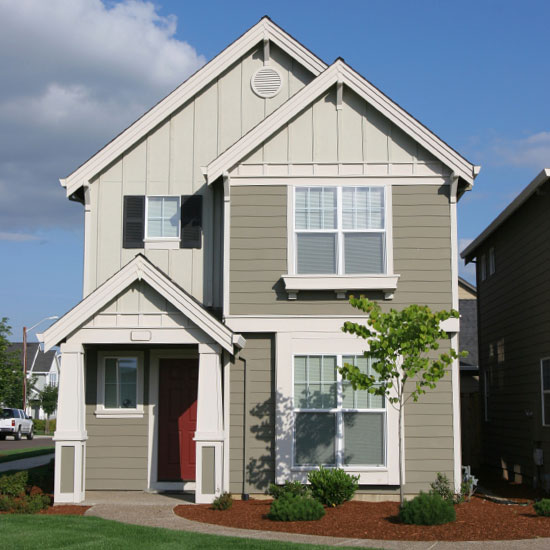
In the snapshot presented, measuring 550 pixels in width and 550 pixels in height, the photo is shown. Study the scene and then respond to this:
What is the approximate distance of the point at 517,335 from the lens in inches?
674

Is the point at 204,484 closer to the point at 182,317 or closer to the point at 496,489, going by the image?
the point at 182,317

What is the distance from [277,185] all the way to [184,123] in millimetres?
2749

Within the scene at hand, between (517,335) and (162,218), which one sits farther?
(517,335)

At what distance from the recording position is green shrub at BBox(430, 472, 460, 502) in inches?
504

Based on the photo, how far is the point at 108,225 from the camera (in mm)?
15141

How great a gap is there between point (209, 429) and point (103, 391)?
9.14ft

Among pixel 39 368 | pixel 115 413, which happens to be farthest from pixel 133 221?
pixel 39 368

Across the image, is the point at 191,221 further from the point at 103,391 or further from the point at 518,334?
the point at 518,334

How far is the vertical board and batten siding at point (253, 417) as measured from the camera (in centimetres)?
1343

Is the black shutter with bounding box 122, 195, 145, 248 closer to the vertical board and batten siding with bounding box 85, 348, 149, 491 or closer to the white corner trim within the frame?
the vertical board and batten siding with bounding box 85, 348, 149, 491

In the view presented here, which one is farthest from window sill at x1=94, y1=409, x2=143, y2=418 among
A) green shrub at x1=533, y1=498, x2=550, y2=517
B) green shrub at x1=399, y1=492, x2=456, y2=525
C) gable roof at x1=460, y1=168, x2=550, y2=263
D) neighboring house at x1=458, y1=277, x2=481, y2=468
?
gable roof at x1=460, y1=168, x2=550, y2=263

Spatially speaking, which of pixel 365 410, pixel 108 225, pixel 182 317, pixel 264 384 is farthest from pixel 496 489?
pixel 108 225

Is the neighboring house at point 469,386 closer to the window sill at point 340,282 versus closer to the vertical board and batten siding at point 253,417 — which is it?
the window sill at point 340,282

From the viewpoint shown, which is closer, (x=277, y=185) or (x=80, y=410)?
(x=80, y=410)
